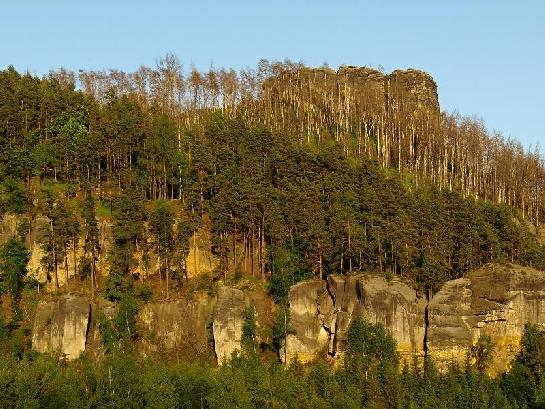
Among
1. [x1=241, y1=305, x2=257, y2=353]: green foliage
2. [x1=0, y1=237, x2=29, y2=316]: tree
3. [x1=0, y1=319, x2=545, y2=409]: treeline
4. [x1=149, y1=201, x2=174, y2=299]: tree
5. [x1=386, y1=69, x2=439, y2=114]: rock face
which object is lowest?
[x1=0, y1=319, x2=545, y2=409]: treeline

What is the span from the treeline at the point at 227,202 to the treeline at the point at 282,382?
419 inches

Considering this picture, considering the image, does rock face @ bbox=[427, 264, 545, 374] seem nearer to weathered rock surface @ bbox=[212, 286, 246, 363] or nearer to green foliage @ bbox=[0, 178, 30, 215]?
weathered rock surface @ bbox=[212, 286, 246, 363]

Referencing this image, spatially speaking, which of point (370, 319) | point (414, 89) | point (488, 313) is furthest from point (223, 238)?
point (414, 89)

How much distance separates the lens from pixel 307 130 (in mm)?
118750

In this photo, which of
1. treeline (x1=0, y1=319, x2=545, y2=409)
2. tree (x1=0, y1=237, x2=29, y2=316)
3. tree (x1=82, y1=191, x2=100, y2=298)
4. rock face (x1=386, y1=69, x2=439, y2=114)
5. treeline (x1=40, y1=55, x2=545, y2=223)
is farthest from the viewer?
rock face (x1=386, y1=69, x2=439, y2=114)

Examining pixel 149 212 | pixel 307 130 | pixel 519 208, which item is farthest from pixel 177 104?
pixel 519 208

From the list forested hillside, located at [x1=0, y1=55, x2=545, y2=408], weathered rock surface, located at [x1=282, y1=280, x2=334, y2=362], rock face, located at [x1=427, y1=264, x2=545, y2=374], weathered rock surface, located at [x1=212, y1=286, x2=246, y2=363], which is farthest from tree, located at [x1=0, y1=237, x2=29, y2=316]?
rock face, located at [x1=427, y1=264, x2=545, y2=374]

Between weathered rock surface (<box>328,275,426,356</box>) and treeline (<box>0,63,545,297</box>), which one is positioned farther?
treeline (<box>0,63,545,297</box>)

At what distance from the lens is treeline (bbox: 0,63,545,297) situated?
8569 centimetres

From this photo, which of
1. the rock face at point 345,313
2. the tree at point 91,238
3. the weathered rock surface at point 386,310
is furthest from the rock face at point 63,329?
the weathered rock surface at point 386,310

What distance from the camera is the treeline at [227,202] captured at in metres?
85.7

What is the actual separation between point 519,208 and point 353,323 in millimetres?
49205

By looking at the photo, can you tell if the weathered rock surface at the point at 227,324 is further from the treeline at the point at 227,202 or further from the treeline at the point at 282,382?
the treeline at the point at 227,202

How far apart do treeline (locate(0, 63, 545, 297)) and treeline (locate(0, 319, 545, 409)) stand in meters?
10.7
